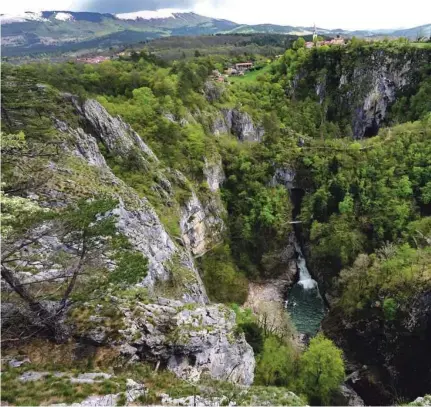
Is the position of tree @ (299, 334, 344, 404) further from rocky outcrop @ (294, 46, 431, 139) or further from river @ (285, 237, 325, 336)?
rocky outcrop @ (294, 46, 431, 139)

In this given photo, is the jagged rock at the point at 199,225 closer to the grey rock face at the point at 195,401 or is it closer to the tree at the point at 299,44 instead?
the grey rock face at the point at 195,401

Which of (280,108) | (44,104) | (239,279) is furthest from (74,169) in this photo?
(280,108)

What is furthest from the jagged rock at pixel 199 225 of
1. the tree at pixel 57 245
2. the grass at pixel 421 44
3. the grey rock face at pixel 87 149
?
the grass at pixel 421 44

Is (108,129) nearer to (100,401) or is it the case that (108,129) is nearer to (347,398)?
(100,401)

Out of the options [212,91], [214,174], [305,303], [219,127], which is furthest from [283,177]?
[212,91]

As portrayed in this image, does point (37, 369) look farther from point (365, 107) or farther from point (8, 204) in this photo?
point (365, 107)
